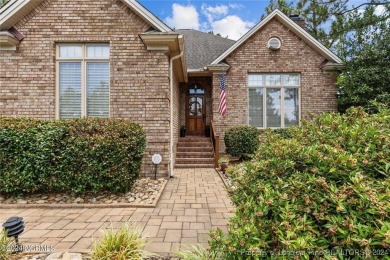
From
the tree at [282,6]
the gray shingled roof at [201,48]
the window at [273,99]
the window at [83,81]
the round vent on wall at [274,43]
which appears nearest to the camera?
the window at [83,81]

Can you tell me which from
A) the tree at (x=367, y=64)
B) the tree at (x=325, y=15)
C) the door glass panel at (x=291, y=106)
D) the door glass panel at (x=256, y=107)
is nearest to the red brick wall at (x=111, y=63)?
the door glass panel at (x=256, y=107)

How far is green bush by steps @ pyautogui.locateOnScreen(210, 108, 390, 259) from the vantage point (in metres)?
1.36

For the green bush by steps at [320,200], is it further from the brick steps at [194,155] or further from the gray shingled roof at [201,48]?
the gray shingled roof at [201,48]

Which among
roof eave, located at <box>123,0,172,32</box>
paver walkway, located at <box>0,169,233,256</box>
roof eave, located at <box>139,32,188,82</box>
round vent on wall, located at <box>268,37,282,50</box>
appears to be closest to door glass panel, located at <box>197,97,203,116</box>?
round vent on wall, located at <box>268,37,282,50</box>

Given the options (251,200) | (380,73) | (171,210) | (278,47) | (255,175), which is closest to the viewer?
(251,200)

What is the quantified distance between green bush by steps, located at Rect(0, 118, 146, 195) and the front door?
7.15 meters

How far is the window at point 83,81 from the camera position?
239 inches

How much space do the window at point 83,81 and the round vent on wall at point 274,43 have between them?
6.73 meters

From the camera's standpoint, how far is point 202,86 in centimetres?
1128

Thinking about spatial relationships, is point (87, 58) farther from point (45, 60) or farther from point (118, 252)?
point (118, 252)

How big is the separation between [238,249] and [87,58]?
620cm

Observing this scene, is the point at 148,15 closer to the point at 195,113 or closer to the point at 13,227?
the point at 13,227

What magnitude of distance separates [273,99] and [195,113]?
3.88m

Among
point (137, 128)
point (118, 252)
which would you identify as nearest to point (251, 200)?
point (118, 252)
